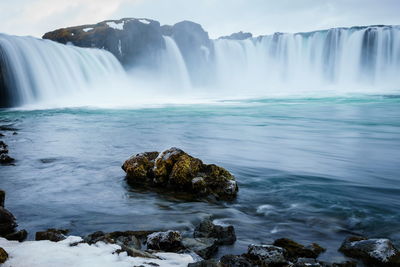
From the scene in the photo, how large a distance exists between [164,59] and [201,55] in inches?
281

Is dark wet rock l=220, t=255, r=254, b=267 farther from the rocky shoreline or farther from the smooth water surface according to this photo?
the smooth water surface

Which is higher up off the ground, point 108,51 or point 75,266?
point 108,51

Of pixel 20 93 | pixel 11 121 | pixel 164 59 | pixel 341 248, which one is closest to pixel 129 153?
pixel 341 248

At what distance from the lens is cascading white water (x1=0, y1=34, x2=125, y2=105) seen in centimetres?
2730

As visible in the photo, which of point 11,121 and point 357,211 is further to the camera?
point 11,121

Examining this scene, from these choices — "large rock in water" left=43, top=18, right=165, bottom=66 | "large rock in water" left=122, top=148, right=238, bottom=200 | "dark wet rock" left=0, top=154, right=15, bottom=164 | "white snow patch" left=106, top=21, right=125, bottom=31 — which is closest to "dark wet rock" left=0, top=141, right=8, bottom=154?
"dark wet rock" left=0, top=154, right=15, bottom=164

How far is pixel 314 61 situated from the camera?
180ft

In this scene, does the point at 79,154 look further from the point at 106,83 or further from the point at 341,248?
the point at 106,83

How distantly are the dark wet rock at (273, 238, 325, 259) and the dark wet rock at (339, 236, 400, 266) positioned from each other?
0.33 meters

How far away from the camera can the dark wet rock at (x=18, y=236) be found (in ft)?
15.3

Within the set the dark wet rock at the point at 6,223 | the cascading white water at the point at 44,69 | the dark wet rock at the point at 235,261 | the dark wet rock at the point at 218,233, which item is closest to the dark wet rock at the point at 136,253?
the dark wet rock at the point at 235,261

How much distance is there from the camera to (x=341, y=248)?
15.3ft

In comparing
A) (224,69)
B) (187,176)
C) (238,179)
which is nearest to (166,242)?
(187,176)

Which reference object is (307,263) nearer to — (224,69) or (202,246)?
(202,246)
